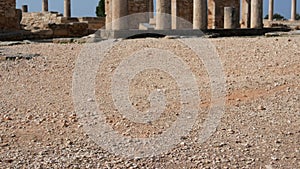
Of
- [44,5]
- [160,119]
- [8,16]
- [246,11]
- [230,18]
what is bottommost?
[160,119]

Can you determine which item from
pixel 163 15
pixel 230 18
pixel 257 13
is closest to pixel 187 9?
pixel 230 18

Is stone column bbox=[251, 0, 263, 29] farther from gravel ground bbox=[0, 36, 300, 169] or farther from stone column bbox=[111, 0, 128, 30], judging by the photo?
gravel ground bbox=[0, 36, 300, 169]

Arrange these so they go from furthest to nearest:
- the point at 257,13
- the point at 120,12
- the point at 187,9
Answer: the point at 187,9
the point at 257,13
the point at 120,12

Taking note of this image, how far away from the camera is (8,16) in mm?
20547

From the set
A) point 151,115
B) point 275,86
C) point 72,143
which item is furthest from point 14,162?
point 275,86

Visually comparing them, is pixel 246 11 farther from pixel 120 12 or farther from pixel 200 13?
pixel 120 12

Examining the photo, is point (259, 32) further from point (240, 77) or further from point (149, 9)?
point (240, 77)

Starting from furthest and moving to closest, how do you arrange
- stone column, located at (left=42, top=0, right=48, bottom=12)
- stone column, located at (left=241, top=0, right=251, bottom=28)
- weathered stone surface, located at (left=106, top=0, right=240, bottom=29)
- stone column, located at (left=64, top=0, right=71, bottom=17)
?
stone column, located at (left=42, top=0, right=48, bottom=12) → stone column, located at (left=64, top=0, right=71, bottom=17) → weathered stone surface, located at (left=106, top=0, right=240, bottom=29) → stone column, located at (left=241, top=0, right=251, bottom=28)

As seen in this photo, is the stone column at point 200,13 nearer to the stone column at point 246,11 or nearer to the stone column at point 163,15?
the stone column at point 163,15

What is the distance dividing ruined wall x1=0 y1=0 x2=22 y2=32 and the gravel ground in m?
11.2

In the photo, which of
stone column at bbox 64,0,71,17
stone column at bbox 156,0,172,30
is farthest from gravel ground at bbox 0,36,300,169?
stone column at bbox 64,0,71,17

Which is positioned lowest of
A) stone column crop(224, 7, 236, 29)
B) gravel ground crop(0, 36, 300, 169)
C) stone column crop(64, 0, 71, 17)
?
gravel ground crop(0, 36, 300, 169)

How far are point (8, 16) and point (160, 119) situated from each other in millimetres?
16643

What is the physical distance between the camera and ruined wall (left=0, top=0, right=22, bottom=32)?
66.6 feet
